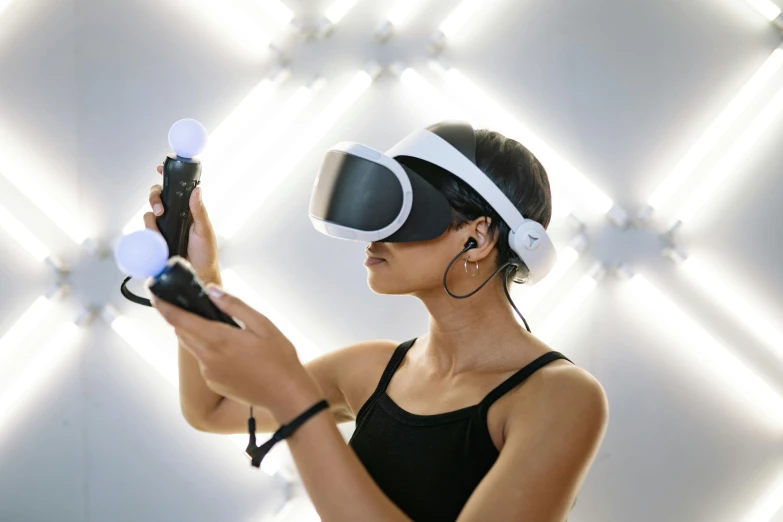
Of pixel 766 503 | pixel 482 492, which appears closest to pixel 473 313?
pixel 482 492

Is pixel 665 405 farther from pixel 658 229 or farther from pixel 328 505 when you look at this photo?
pixel 328 505

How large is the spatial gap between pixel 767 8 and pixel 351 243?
113 cm

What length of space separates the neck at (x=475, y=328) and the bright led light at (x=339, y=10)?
87 centimetres

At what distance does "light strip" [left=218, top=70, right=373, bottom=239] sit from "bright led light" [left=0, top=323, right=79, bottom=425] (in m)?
0.48

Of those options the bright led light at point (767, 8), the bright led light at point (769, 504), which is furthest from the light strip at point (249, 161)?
the bright led light at point (769, 504)

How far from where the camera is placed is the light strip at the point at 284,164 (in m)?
1.82

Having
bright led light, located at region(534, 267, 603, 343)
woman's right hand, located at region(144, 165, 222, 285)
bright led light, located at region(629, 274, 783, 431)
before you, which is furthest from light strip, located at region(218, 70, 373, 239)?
bright led light, located at region(629, 274, 783, 431)

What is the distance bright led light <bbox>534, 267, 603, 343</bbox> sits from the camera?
1.76m

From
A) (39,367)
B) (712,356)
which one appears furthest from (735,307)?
(39,367)

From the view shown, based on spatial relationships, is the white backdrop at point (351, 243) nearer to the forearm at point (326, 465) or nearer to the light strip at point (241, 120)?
the light strip at point (241, 120)

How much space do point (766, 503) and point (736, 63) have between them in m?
1.04

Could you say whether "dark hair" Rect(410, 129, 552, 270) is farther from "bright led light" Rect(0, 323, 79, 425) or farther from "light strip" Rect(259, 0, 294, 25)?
"bright led light" Rect(0, 323, 79, 425)

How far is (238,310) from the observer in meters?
0.91

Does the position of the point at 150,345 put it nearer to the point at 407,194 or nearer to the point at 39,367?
the point at 39,367
